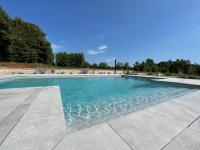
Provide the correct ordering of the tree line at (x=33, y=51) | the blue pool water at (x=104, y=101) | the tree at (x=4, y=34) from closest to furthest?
the blue pool water at (x=104, y=101)
the tree at (x=4, y=34)
the tree line at (x=33, y=51)

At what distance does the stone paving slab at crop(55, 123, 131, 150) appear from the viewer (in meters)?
1.90

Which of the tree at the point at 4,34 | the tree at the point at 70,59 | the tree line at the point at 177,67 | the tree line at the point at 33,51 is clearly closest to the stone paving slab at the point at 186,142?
the tree line at the point at 33,51

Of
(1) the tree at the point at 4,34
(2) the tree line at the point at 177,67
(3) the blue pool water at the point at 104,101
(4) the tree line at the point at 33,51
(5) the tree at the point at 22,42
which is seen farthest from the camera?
(2) the tree line at the point at 177,67

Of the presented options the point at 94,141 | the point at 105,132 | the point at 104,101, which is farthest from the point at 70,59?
the point at 94,141

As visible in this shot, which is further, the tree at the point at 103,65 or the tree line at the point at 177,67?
the tree at the point at 103,65

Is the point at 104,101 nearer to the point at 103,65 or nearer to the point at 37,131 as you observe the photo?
the point at 37,131

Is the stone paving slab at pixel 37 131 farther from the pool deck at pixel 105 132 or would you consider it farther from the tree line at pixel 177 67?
the tree line at pixel 177 67

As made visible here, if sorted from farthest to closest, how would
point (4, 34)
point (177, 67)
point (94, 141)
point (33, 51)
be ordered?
point (177, 67) < point (33, 51) < point (4, 34) < point (94, 141)

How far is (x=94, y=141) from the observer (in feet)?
6.74

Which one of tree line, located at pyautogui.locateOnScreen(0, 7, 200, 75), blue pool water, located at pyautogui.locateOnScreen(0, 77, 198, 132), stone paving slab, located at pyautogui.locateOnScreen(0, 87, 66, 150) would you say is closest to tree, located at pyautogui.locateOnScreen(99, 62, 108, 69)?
tree line, located at pyautogui.locateOnScreen(0, 7, 200, 75)

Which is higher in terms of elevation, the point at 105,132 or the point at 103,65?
the point at 103,65

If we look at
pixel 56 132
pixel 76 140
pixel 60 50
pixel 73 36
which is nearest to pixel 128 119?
pixel 76 140

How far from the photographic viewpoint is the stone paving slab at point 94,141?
6.24ft

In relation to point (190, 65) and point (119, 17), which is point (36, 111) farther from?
point (190, 65)
